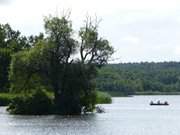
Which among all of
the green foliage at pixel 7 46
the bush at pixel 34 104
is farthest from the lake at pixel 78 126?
the green foliage at pixel 7 46

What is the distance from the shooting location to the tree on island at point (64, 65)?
9106 cm

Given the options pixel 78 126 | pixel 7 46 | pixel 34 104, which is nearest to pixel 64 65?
pixel 34 104

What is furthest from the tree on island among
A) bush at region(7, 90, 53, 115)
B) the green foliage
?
the green foliage

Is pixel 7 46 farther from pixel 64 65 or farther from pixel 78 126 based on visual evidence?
pixel 78 126

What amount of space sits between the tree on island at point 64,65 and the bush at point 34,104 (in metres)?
1.29

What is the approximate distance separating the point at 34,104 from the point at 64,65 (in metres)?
6.15

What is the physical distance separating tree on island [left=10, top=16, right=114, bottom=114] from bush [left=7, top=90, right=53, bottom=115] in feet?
4.23

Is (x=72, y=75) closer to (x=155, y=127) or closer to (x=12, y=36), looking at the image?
(x=155, y=127)

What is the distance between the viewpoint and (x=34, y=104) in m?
91.6

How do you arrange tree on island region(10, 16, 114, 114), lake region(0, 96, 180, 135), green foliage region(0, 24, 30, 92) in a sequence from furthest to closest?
green foliage region(0, 24, 30, 92), tree on island region(10, 16, 114, 114), lake region(0, 96, 180, 135)

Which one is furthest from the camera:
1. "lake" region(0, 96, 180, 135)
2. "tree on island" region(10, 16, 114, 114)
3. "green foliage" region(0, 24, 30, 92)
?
"green foliage" region(0, 24, 30, 92)

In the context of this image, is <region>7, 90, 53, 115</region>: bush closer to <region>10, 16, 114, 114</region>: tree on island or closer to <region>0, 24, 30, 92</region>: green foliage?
<region>10, 16, 114, 114</region>: tree on island

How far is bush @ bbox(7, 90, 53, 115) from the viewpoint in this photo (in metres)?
91.2

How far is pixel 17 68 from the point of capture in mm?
92500
